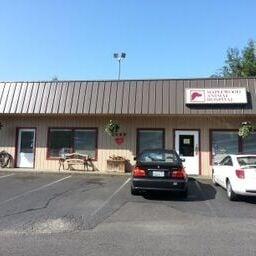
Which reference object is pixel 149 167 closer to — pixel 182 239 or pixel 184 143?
pixel 182 239

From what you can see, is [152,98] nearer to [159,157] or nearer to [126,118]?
[126,118]

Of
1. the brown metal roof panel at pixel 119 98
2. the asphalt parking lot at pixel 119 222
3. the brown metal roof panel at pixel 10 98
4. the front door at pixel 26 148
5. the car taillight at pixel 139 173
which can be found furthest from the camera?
the front door at pixel 26 148

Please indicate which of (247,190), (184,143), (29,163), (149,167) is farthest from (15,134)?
(247,190)

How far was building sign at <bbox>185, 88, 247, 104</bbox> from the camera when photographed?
64.7 feet

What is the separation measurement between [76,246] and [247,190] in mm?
6722

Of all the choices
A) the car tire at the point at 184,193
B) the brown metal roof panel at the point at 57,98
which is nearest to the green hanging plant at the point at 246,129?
the car tire at the point at 184,193

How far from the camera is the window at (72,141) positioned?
869 inches

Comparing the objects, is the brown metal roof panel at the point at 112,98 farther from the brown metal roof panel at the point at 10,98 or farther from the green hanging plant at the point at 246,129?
the green hanging plant at the point at 246,129

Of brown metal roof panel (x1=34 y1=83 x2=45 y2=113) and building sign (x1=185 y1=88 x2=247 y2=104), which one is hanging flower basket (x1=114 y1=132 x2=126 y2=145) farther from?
brown metal roof panel (x1=34 y1=83 x2=45 y2=113)

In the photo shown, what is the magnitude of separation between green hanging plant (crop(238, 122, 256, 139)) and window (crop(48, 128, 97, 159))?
7348mm

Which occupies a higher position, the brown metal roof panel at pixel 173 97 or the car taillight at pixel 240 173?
the brown metal roof panel at pixel 173 97

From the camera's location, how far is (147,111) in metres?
20.1

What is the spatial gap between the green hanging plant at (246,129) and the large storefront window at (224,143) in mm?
937

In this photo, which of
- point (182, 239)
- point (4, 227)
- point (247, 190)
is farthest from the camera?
point (247, 190)
